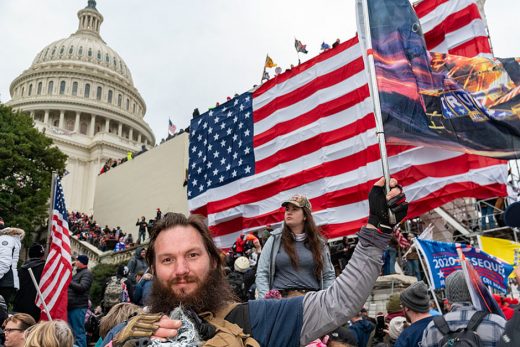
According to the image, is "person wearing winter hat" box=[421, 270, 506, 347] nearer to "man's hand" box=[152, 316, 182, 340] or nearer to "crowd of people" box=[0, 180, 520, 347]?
"crowd of people" box=[0, 180, 520, 347]

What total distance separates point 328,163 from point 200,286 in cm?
870

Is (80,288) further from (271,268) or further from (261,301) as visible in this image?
(261,301)

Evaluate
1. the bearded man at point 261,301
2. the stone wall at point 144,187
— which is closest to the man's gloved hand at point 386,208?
the bearded man at point 261,301

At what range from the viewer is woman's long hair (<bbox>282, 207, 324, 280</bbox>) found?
154 inches

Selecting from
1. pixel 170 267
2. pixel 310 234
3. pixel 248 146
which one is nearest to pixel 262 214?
pixel 248 146

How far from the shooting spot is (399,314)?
17.1ft

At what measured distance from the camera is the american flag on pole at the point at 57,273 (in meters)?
6.32

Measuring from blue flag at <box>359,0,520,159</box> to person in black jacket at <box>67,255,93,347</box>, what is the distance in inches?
173

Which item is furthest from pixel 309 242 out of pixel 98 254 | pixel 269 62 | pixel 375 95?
pixel 98 254

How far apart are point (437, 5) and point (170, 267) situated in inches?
343

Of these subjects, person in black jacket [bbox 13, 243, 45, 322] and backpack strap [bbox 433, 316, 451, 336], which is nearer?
backpack strap [bbox 433, 316, 451, 336]

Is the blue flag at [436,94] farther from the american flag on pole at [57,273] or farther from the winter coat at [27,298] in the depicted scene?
the winter coat at [27,298]

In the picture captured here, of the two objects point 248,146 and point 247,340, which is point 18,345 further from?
point 248,146

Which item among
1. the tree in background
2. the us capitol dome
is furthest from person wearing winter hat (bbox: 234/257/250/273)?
the us capitol dome
